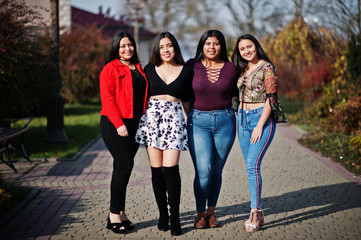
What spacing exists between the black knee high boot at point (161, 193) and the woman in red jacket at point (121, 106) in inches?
10.7

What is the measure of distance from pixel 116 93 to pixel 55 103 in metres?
6.00

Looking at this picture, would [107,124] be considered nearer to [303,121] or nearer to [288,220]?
[288,220]

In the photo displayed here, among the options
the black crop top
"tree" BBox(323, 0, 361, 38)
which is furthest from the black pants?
"tree" BBox(323, 0, 361, 38)

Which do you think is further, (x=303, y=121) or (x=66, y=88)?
(x=66, y=88)

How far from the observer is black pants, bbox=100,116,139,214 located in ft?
14.4

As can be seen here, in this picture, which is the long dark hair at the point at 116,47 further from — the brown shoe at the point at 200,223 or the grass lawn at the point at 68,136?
the grass lawn at the point at 68,136

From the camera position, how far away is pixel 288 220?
4957 mm

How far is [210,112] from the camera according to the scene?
4.44 metres

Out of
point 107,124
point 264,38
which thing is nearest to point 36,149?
point 107,124

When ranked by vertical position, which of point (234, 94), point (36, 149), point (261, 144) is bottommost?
point (36, 149)

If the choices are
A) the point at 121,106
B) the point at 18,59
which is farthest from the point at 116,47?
the point at 18,59

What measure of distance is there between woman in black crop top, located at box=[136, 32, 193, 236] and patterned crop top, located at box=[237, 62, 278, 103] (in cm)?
54

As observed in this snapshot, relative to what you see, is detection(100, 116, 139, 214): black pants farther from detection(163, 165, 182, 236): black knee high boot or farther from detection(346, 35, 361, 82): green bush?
detection(346, 35, 361, 82): green bush

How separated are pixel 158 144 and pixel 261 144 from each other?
3.42ft
